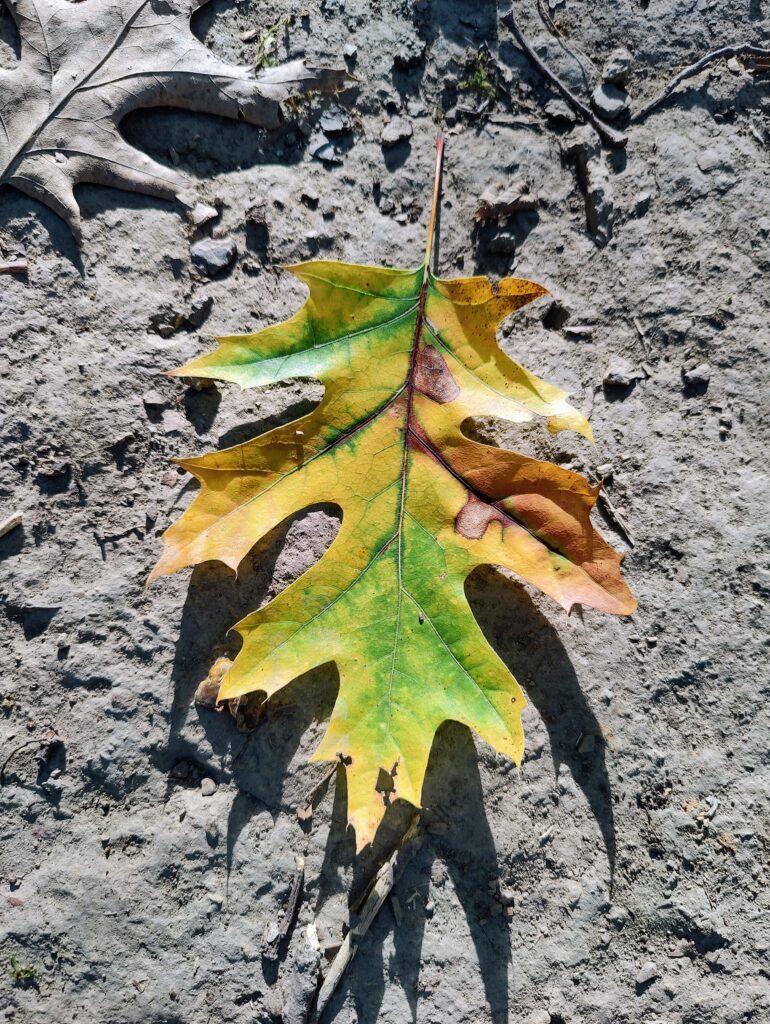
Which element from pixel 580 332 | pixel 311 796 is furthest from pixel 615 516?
pixel 311 796

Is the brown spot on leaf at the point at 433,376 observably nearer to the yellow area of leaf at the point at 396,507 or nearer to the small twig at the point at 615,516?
the yellow area of leaf at the point at 396,507

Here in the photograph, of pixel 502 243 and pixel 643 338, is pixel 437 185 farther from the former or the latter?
pixel 643 338

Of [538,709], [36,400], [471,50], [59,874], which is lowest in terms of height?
[59,874]

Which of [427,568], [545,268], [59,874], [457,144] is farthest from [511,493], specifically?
[59,874]

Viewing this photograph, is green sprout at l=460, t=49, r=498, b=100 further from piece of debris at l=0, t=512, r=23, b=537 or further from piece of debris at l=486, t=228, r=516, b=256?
piece of debris at l=0, t=512, r=23, b=537

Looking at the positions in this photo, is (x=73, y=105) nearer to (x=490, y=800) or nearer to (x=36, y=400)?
(x=36, y=400)

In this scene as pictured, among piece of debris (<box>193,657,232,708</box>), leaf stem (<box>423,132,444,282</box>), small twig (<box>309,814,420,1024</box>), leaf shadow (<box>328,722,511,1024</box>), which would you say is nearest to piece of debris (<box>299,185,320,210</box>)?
leaf stem (<box>423,132,444,282</box>)
